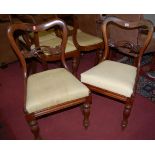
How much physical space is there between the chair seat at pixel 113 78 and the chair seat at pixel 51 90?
169mm

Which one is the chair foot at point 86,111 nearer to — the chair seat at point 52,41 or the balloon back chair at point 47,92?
the balloon back chair at point 47,92

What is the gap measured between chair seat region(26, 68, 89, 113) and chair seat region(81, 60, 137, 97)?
169 mm

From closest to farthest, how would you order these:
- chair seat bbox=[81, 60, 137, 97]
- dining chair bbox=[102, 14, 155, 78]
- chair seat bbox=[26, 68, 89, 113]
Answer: chair seat bbox=[26, 68, 89, 113] < chair seat bbox=[81, 60, 137, 97] < dining chair bbox=[102, 14, 155, 78]

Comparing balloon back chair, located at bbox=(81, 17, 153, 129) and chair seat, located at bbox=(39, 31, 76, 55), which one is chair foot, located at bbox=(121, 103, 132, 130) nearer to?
balloon back chair, located at bbox=(81, 17, 153, 129)

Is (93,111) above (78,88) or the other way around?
the other way around

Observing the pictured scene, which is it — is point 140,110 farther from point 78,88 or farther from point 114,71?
point 78,88

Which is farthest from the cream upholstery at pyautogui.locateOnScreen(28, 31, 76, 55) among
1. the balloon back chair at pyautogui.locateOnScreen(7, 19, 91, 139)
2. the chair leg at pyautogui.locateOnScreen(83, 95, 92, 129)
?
the chair leg at pyautogui.locateOnScreen(83, 95, 92, 129)

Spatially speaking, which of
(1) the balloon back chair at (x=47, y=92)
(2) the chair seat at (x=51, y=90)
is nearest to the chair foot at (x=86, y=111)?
(1) the balloon back chair at (x=47, y=92)

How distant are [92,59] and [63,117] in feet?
4.43

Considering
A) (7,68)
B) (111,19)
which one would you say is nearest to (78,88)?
(111,19)

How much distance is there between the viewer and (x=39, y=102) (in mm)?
1528

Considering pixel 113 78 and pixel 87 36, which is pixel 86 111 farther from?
pixel 87 36

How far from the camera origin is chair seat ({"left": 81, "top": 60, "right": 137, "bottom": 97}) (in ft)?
5.54

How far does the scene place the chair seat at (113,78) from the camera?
1.69m
